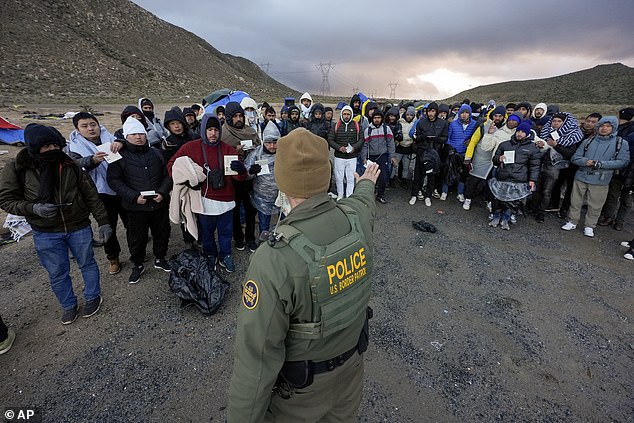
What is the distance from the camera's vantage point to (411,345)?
120 inches

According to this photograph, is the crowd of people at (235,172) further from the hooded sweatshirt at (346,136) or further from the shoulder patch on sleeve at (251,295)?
the shoulder patch on sleeve at (251,295)

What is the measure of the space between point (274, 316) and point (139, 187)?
10.9 feet

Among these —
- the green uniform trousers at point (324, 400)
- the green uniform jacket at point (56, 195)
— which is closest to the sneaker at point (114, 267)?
the green uniform jacket at point (56, 195)

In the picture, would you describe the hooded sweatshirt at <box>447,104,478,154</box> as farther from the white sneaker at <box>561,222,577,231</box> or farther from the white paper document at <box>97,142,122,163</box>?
the white paper document at <box>97,142,122,163</box>

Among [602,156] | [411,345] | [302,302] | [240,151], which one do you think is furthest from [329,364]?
[602,156]

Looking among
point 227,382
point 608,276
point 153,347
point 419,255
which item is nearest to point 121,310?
point 153,347

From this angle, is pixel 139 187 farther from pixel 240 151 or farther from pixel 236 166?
pixel 240 151

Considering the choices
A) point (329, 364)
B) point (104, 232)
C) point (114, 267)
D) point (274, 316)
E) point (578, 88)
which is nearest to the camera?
point (274, 316)

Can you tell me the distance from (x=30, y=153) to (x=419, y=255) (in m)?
5.03

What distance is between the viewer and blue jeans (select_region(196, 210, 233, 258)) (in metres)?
3.89

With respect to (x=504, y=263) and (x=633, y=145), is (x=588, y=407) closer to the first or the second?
(x=504, y=263)

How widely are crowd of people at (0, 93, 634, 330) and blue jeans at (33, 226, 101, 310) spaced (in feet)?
0.04

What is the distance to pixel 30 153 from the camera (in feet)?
8.91

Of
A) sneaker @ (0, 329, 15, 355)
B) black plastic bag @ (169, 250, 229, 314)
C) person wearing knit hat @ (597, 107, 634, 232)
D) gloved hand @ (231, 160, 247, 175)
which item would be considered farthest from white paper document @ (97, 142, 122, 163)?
person wearing knit hat @ (597, 107, 634, 232)
